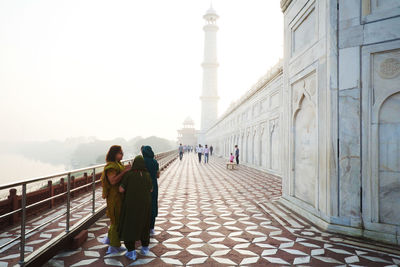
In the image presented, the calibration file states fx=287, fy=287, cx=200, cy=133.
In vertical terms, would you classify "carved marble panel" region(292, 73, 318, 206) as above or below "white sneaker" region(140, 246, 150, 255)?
above

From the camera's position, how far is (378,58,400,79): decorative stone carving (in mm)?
4004

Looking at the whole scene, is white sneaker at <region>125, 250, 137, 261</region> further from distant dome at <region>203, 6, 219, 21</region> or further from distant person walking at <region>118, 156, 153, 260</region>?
distant dome at <region>203, 6, 219, 21</region>

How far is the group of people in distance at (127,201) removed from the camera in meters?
3.43

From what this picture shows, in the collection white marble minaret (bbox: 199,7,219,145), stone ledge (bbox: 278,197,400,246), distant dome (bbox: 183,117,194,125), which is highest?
white marble minaret (bbox: 199,7,219,145)

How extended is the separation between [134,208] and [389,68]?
13.0 feet

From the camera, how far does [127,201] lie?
3.45m

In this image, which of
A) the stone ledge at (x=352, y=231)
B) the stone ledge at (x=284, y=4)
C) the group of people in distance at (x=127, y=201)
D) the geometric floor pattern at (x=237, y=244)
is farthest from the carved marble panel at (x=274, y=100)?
the group of people in distance at (x=127, y=201)

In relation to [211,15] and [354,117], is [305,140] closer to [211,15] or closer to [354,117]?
[354,117]

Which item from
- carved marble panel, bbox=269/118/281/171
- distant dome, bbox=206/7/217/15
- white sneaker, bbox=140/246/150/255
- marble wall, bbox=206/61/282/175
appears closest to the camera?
white sneaker, bbox=140/246/150/255

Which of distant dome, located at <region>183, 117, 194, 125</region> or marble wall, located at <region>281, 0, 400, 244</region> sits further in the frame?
distant dome, located at <region>183, 117, 194, 125</region>

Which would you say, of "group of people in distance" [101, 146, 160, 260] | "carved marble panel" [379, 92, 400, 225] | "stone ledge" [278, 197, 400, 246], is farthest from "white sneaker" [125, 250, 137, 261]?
"carved marble panel" [379, 92, 400, 225]

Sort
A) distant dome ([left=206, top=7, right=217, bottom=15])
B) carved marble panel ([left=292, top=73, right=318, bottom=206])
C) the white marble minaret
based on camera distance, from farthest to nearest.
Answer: distant dome ([left=206, top=7, right=217, bottom=15]), the white marble minaret, carved marble panel ([left=292, top=73, right=318, bottom=206])

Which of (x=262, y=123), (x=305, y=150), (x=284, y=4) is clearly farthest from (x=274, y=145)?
(x=305, y=150)

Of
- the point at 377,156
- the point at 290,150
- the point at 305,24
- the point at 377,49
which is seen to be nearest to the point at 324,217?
the point at 377,156
